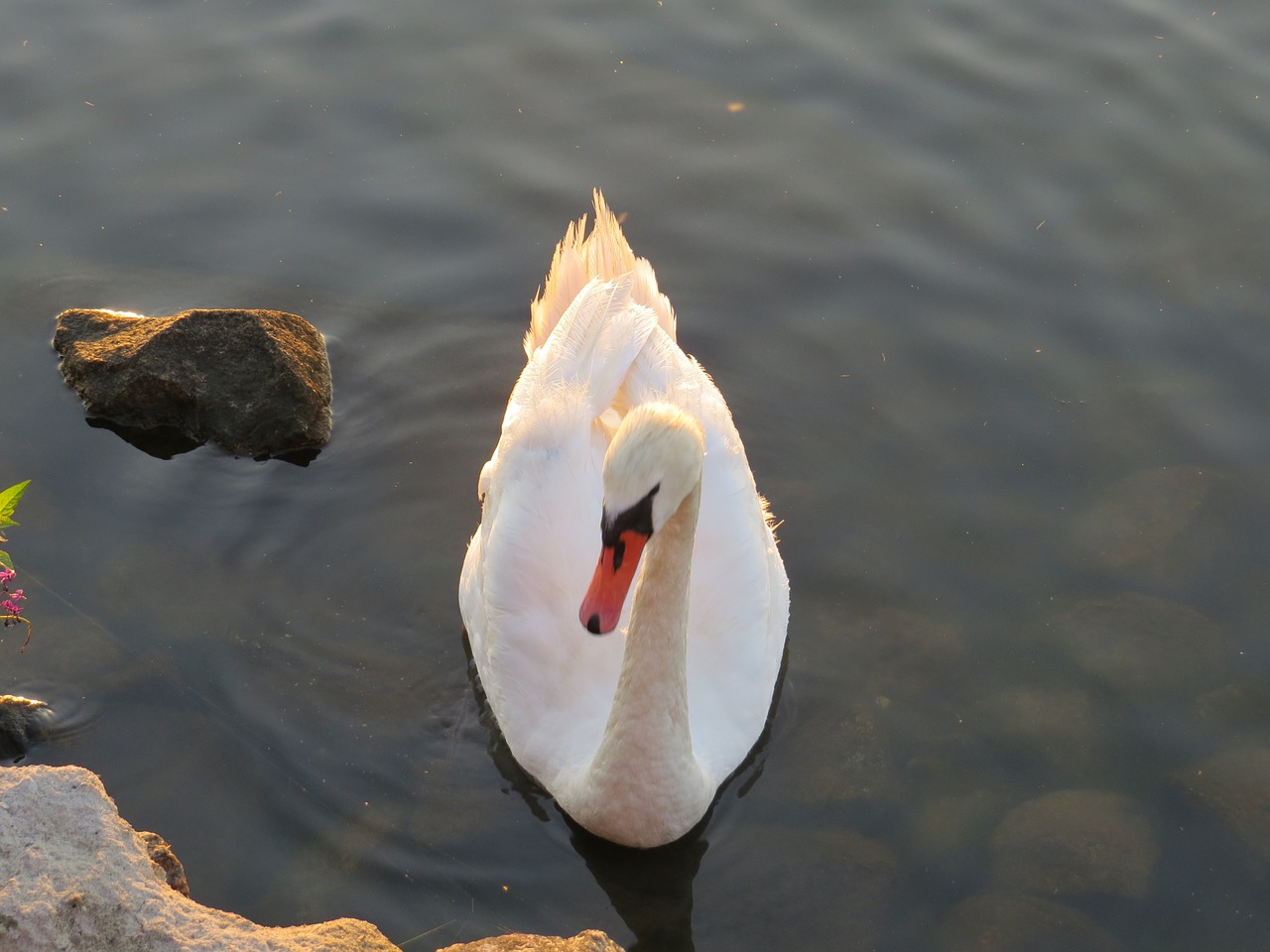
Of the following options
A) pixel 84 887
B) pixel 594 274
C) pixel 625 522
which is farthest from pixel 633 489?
pixel 594 274

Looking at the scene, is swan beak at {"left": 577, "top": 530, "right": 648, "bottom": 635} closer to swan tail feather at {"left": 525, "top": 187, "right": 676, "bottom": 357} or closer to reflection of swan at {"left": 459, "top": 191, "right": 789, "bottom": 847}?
reflection of swan at {"left": 459, "top": 191, "right": 789, "bottom": 847}

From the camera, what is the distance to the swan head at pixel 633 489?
188 inches

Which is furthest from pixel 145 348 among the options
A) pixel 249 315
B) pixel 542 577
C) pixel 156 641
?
pixel 542 577

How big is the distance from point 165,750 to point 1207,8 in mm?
9437

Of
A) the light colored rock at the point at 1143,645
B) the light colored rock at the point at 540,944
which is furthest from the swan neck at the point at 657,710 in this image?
the light colored rock at the point at 1143,645

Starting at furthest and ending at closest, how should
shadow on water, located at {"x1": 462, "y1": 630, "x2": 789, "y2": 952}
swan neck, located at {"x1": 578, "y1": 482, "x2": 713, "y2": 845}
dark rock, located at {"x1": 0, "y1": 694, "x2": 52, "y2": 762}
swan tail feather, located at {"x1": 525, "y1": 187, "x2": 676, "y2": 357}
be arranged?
swan tail feather, located at {"x1": 525, "y1": 187, "x2": 676, "y2": 357} < dark rock, located at {"x1": 0, "y1": 694, "x2": 52, "y2": 762} < shadow on water, located at {"x1": 462, "y1": 630, "x2": 789, "y2": 952} < swan neck, located at {"x1": 578, "y1": 482, "x2": 713, "y2": 845}

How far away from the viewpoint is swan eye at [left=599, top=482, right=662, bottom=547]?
4.82 metres

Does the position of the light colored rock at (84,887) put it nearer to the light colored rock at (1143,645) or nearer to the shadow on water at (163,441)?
the shadow on water at (163,441)

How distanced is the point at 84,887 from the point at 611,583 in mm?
1876

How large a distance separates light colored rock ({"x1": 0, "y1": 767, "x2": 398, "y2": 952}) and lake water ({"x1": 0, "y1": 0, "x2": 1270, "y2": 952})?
1.42 meters

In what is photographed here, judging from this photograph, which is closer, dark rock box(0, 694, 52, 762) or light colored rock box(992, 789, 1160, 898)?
light colored rock box(992, 789, 1160, 898)

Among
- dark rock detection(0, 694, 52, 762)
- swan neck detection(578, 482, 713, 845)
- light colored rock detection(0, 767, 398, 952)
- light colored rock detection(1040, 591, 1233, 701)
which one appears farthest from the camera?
light colored rock detection(1040, 591, 1233, 701)

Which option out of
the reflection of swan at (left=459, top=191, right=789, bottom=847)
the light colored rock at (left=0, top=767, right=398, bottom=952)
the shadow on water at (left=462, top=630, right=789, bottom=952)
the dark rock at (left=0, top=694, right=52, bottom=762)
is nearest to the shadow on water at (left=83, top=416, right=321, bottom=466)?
the reflection of swan at (left=459, top=191, right=789, bottom=847)

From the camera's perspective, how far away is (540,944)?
4676 mm
